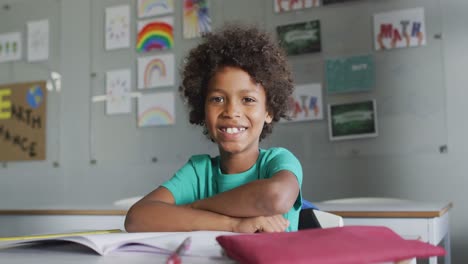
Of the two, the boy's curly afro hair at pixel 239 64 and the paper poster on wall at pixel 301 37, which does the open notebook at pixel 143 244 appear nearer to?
the boy's curly afro hair at pixel 239 64

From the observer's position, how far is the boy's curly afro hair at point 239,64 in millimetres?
1068

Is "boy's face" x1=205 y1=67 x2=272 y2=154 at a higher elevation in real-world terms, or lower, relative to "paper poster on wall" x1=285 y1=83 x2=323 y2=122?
lower

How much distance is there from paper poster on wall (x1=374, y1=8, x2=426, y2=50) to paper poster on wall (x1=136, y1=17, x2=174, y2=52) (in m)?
1.13

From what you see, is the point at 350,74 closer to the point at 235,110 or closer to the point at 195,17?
the point at 195,17

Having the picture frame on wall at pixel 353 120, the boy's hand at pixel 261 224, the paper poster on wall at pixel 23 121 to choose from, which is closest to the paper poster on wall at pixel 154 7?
the paper poster on wall at pixel 23 121

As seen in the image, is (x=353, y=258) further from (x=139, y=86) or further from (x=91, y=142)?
(x=91, y=142)

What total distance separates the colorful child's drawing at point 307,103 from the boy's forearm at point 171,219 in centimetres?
Result: 154

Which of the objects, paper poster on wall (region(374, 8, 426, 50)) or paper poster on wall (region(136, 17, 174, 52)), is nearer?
paper poster on wall (region(374, 8, 426, 50))

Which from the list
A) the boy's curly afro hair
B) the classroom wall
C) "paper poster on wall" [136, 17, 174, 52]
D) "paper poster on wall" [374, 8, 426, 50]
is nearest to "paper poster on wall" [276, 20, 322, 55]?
the classroom wall

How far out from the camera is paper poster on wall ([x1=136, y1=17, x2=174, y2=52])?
9.16ft

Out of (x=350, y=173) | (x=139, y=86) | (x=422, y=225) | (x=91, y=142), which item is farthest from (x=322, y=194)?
(x=91, y=142)

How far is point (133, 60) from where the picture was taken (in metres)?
2.89

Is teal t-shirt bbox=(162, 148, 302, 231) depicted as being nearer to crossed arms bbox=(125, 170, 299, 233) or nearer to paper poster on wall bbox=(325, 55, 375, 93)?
crossed arms bbox=(125, 170, 299, 233)

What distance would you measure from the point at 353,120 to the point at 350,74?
22 cm
